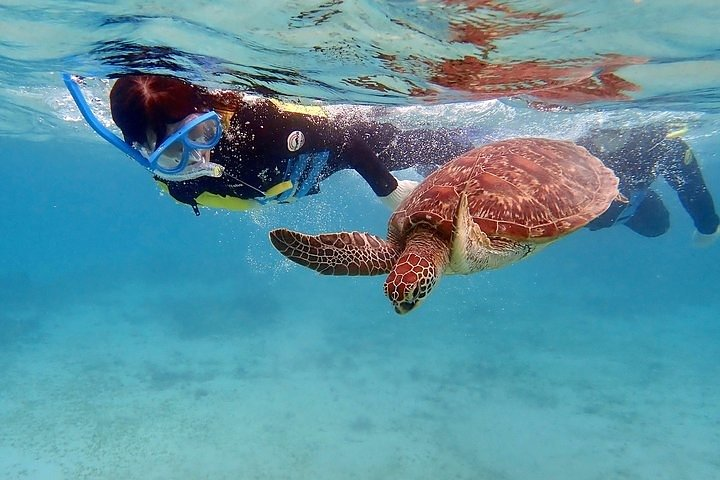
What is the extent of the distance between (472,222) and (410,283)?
90 cm

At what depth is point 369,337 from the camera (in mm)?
18750

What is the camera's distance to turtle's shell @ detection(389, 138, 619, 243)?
468cm

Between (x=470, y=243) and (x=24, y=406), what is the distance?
1304 cm

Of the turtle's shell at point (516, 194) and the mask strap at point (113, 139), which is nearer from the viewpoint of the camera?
the mask strap at point (113, 139)

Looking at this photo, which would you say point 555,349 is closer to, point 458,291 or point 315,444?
point 315,444

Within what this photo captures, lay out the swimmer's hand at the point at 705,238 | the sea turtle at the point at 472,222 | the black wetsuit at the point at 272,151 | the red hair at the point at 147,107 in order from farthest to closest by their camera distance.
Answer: the swimmer's hand at the point at 705,238 → the black wetsuit at the point at 272,151 → the red hair at the point at 147,107 → the sea turtle at the point at 472,222

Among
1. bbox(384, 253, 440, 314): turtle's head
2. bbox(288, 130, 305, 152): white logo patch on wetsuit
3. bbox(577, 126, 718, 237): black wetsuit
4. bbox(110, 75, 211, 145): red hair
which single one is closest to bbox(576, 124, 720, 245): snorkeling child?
bbox(577, 126, 718, 237): black wetsuit

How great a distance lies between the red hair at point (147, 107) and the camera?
4453 mm

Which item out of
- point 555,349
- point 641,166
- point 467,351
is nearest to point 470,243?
point 641,166

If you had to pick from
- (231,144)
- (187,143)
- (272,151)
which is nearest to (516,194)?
(272,151)

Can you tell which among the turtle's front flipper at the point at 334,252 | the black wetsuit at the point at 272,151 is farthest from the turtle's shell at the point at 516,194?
the black wetsuit at the point at 272,151

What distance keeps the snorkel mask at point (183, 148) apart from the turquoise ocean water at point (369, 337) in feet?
5.80

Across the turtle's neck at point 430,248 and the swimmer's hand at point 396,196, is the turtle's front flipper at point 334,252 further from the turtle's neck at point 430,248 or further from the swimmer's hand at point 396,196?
the swimmer's hand at point 396,196

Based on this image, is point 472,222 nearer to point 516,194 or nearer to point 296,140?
point 516,194
